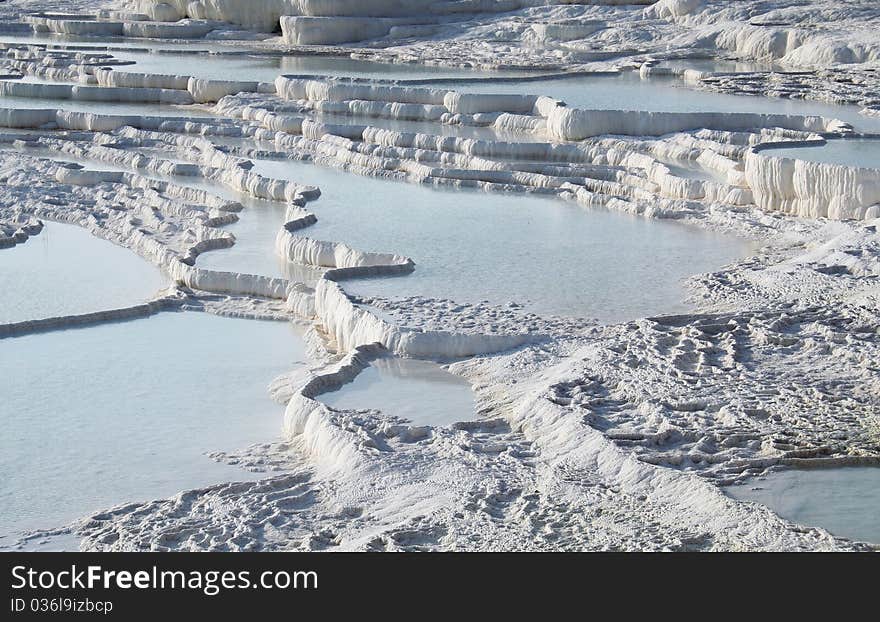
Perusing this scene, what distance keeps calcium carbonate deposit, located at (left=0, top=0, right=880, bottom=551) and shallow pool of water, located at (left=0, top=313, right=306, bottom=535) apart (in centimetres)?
2

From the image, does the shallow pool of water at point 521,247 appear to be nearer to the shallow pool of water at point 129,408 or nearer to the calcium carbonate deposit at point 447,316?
the calcium carbonate deposit at point 447,316

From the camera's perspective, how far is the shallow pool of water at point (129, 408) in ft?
13.4

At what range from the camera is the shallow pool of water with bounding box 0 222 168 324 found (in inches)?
248


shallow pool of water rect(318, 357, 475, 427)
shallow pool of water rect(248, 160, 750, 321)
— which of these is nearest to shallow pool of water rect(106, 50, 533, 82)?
shallow pool of water rect(248, 160, 750, 321)

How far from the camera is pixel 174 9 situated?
64.5ft

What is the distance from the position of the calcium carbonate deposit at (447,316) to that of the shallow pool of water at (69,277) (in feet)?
0.10

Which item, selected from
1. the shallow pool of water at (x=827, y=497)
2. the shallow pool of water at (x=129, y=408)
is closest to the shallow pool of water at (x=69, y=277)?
the shallow pool of water at (x=129, y=408)

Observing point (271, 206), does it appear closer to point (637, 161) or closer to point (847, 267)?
point (637, 161)

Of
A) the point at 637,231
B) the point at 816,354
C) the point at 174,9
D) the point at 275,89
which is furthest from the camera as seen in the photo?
the point at 174,9

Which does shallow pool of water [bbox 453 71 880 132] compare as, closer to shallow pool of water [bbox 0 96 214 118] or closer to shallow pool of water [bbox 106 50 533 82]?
shallow pool of water [bbox 106 50 533 82]

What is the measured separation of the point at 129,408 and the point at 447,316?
4.19 ft

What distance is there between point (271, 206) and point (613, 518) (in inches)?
200
